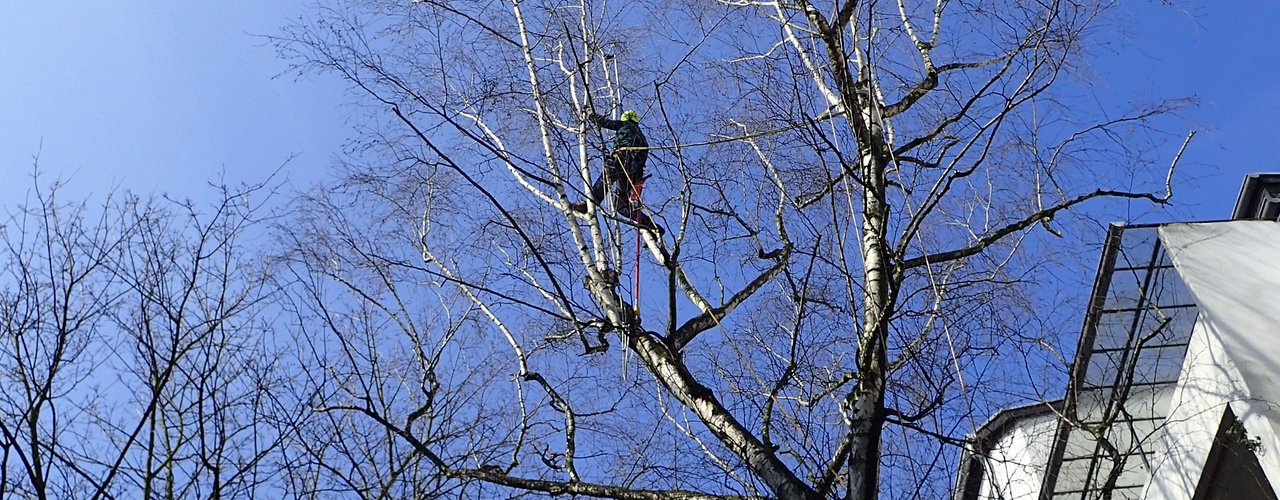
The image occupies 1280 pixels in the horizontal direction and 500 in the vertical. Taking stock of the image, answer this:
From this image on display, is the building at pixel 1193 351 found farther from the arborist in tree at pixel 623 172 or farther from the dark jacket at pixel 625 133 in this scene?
the dark jacket at pixel 625 133

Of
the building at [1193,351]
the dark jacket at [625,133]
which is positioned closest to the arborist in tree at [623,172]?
the dark jacket at [625,133]

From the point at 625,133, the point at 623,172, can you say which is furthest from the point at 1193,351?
the point at 623,172

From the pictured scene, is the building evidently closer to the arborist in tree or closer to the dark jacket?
the arborist in tree

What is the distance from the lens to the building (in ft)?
27.5

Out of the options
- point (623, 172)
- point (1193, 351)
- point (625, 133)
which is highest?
point (625, 133)

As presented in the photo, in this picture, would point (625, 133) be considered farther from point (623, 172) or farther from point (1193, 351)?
point (1193, 351)

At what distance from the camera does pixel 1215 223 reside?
31.7 ft

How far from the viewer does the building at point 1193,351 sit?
27.5 feet

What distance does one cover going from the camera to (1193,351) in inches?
360

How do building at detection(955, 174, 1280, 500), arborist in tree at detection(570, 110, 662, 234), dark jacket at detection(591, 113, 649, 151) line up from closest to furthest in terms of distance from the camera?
arborist in tree at detection(570, 110, 662, 234) < dark jacket at detection(591, 113, 649, 151) < building at detection(955, 174, 1280, 500)

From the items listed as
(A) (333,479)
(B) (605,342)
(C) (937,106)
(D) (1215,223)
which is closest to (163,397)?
(A) (333,479)

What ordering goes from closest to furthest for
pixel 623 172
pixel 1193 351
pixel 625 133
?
1. pixel 623 172
2. pixel 625 133
3. pixel 1193 351

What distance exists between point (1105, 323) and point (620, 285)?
15.1 ft

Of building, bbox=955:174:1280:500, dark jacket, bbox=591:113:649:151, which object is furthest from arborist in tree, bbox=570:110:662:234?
building, bbox=955:174:1280:500
